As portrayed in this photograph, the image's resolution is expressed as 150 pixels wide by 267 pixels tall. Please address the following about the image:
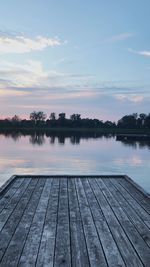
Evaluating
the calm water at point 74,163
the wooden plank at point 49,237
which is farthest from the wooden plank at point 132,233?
the calm water at point 74,163

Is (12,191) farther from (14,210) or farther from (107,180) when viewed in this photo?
(107,180)

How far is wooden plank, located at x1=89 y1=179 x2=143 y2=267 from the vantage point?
10.9 feet

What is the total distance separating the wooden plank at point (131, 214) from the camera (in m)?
4.17

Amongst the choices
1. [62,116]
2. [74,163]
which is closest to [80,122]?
[62,116]

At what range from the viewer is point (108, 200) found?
5977 mm

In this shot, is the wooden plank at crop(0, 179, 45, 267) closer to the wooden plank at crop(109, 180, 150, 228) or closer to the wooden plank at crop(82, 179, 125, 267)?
the wooden plank at crop(82, 179, 125, 267)

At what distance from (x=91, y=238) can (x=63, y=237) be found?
31 centimetres

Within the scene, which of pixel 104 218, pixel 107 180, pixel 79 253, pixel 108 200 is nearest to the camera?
pixel 79 253

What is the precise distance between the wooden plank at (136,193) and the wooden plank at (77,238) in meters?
1.08

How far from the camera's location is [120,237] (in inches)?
157

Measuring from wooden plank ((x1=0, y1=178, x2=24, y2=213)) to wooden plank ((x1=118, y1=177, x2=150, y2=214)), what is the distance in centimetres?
219

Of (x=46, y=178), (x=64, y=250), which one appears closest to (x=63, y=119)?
(x=46, y=178)

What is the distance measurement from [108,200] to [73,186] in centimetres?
152

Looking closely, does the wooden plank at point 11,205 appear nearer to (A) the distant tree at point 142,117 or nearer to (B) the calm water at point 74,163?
(B) the calm water at point 74,163
